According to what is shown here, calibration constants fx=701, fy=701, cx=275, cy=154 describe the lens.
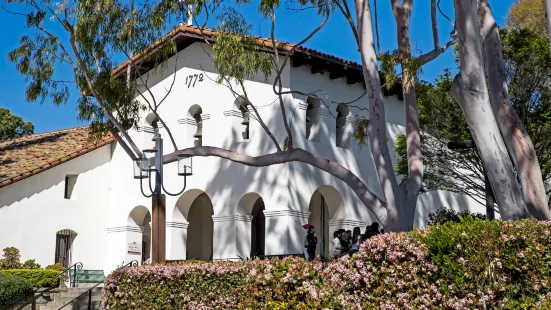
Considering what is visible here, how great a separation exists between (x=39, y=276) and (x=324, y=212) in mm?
8824

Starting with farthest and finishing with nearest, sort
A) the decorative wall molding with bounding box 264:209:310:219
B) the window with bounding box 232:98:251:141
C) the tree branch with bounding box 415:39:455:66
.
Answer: the window with bounding box 232:98:251:141 → the decorative wall molding with bounding box 264:209:310:219 → the tree branch with bounding box 415:39:455:66

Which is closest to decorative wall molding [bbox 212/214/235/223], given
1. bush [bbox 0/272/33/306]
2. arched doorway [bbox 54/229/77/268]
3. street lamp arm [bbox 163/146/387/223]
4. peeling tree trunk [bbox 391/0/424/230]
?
street lamp arm [bbox 163/146/387/223]

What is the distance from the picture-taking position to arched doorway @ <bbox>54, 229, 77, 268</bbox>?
22.5m

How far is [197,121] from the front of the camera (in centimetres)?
2156

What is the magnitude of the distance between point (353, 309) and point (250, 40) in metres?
7.30

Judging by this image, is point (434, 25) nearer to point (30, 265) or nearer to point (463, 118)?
point (463, 118)

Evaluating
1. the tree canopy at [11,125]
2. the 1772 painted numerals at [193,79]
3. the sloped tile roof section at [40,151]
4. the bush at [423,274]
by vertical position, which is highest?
the tree canopy at [11,125]

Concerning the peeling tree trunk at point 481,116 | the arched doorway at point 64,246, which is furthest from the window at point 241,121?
the peeling tree trunk at point 481,116

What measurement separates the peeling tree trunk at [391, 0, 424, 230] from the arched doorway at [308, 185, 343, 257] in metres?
6.96

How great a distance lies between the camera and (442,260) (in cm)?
760

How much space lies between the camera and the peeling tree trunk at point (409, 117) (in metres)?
12.6

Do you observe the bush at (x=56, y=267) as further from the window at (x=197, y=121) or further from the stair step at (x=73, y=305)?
the window at (x=197, y=121)

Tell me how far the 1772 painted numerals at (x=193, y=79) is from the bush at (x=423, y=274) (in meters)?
10.4

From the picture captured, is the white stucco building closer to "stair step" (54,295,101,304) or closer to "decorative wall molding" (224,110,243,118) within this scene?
"decorative wall molding" (224,110,243,118)
